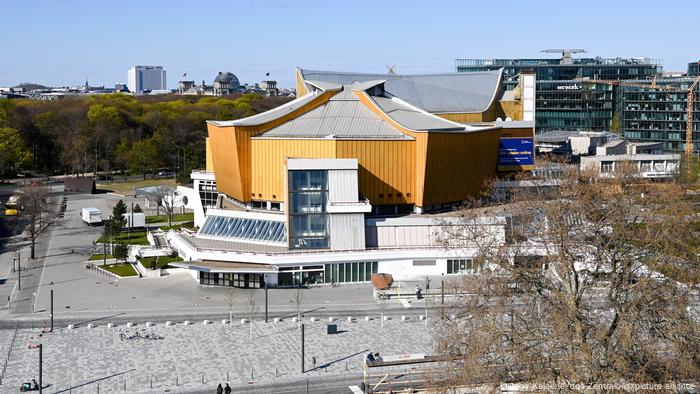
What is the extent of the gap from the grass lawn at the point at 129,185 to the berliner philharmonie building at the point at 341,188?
48994 mm

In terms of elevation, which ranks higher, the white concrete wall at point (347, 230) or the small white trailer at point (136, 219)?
the white concrete wall at point (347, 230)

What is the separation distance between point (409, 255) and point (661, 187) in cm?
3334

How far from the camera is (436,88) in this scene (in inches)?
3994

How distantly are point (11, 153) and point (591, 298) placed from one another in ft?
384

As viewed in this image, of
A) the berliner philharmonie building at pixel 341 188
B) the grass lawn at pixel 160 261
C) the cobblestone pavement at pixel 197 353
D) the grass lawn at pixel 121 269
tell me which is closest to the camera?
the cobblestone pavement at pixel 197 353

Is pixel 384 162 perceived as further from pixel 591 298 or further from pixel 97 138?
pixel 97 138

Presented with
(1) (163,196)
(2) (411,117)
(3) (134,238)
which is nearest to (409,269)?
(2) (411,117)

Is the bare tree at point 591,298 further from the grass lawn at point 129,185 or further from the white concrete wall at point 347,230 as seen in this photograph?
the grass lawn at point 129,185

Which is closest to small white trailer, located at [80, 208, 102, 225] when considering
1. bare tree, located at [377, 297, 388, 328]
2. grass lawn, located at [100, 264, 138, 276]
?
grass lawn, located at [100, 264, 138, 276]

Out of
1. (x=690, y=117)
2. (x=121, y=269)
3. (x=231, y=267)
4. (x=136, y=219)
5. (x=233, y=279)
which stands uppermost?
(x=690, y=117)

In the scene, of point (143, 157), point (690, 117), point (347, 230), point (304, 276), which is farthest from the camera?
point (143, 157)

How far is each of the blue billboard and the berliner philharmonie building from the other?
10cm

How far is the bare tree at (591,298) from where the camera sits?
3484 centimetres

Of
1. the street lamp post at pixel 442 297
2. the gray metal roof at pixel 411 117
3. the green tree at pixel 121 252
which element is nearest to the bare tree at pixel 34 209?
the green tree at pixel 121 252
